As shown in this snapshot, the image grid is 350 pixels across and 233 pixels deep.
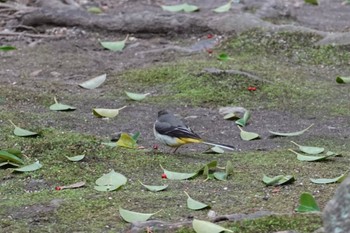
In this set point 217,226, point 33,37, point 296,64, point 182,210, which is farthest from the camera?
point 33,37

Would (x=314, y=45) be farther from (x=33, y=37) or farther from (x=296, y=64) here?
(x=33, y=37)

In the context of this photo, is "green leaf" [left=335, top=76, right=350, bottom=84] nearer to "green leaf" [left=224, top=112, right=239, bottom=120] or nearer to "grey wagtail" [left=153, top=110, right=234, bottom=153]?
"green leaf" [left=224, top=112, right=239, bottom=120]

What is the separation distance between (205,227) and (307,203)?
60 cm

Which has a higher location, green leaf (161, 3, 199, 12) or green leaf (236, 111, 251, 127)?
green leaf (236, 111, 251, 127)

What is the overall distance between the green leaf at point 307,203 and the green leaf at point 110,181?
1.07 m

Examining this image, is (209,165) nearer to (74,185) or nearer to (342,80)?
(74,185)

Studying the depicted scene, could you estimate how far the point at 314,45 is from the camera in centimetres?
859

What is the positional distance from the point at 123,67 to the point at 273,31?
149 centimetres

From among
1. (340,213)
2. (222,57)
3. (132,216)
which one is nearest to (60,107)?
(222,57)

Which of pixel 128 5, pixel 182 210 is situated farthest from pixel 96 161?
pixel 128 5

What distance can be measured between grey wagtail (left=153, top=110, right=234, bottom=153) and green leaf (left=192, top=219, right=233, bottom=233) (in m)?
1.69

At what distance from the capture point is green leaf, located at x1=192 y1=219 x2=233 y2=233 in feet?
13.4

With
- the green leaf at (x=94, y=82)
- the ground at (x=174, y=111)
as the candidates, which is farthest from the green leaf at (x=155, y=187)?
the green leaf at (x=94, y=82)

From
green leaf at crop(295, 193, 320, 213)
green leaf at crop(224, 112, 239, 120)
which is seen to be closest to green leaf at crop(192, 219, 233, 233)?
green leaf at crop(295, 193, 320, 213)
